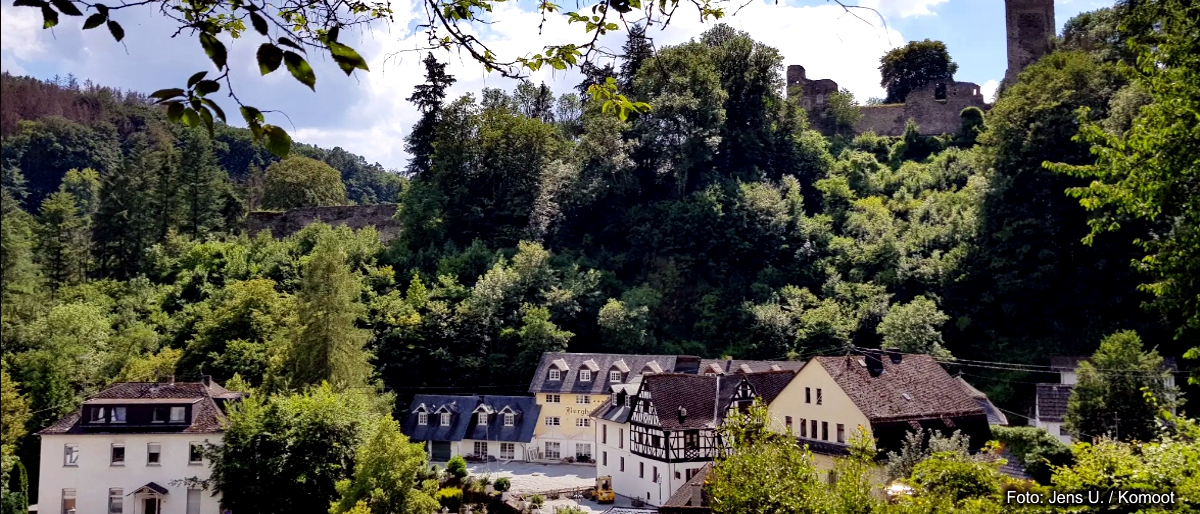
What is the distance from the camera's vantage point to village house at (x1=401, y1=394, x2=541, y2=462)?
4141cm

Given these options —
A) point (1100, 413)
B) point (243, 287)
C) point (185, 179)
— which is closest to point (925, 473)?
point (1100, 413)

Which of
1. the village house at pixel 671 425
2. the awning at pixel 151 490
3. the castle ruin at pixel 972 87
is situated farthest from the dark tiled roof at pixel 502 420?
the castle ruin at pixel 972 87

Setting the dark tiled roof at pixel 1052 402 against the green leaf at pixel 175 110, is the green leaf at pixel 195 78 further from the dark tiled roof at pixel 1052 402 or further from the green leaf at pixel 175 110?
the dark tiled roof at pixel 1052 402

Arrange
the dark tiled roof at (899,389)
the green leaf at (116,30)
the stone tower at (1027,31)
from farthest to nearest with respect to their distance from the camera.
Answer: the stone tower at (1027,31)
the dark tiled roof at (899,389)
the green leaf at (116,30)

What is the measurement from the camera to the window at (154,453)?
31.7 meters

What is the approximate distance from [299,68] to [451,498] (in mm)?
30247

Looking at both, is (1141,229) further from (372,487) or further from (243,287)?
(243,287)

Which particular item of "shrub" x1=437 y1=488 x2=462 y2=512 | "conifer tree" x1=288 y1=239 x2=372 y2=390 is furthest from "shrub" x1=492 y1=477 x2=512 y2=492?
"conifer tree" x1=288 y1=239 x2=372 y2=390

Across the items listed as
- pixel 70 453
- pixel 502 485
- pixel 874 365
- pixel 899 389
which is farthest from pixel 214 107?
pixel 70 453

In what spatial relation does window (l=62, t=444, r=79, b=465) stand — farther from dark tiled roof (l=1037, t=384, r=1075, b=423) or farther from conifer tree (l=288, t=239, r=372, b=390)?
dark tiled roof (l=1037, t=384, r=1075, b=423)

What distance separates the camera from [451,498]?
32.4 metres

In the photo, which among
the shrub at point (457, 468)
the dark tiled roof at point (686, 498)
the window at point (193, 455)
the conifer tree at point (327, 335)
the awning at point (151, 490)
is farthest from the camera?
the conifer tree at point (327, 335)

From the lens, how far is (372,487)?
2288 centimetres

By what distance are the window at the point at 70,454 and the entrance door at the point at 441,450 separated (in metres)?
14.5
